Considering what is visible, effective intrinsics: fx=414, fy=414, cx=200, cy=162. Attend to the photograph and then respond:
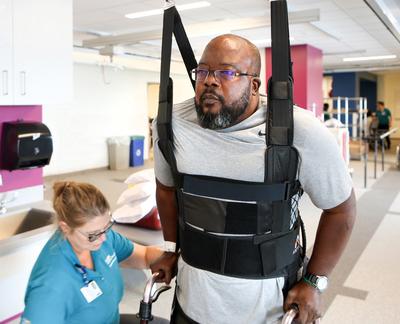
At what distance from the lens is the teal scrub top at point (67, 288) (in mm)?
1303

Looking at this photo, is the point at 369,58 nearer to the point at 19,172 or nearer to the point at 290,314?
the point at 19,172

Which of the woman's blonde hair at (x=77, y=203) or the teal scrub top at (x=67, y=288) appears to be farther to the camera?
the woman's blonde hair at (x=77, y=203)

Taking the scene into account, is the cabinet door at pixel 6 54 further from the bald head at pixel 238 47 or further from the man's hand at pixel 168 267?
the bald head at pixel 238 47

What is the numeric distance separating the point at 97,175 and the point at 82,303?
26.3 ft

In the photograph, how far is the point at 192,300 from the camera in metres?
1.30

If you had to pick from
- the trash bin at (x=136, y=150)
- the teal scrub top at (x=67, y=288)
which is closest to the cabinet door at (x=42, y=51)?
the teal scrub top at (x=67, y=288)

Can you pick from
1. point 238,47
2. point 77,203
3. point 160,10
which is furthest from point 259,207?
point 160,10

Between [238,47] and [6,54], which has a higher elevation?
[6,54]

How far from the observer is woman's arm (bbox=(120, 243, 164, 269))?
6.03 ft

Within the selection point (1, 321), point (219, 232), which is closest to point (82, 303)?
point (219, 232)

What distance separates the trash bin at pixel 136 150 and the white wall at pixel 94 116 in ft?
1.68

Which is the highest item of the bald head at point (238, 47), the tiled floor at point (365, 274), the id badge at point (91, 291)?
the bald head at point (238, 47)

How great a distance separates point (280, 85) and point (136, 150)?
9.50 meters

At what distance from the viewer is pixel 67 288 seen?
139cm
